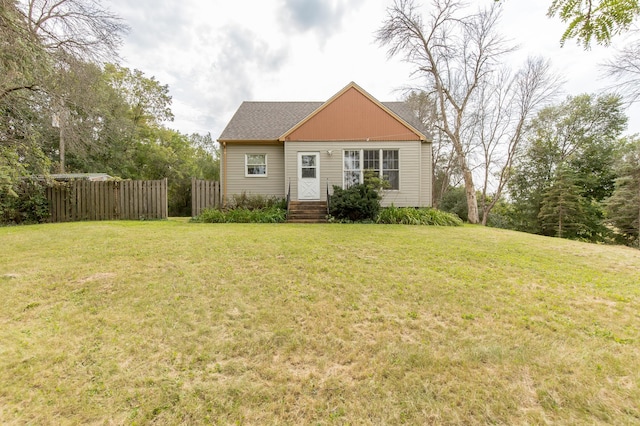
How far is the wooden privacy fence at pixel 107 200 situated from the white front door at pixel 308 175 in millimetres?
6237

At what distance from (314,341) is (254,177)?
11446mm

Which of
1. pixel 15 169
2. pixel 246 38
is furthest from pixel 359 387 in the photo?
pixel 246 38

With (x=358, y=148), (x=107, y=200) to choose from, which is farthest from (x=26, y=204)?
(x=358, y=148)

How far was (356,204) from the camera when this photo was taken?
10.4 meters

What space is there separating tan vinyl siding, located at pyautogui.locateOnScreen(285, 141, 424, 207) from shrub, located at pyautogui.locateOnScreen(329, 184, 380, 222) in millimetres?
1869

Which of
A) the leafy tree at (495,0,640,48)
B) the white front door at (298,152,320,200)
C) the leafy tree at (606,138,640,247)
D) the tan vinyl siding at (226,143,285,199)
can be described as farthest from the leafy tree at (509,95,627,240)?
the leafy tree at (495,0,640,48)

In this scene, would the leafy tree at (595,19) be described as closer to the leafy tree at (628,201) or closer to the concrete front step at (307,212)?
the concrete front step at (307,212)

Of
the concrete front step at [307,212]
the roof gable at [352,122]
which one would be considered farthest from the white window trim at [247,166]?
the concrete front step at [307,212]

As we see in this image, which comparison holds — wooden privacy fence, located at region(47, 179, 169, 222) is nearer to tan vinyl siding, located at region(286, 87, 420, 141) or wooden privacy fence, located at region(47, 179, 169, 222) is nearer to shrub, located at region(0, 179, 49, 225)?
shrub, located at region(0, 179, 49, 225)

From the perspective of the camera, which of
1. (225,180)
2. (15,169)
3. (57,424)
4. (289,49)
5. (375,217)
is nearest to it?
(57,424)

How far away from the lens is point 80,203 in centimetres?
1109

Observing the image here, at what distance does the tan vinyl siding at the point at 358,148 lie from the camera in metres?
12.5

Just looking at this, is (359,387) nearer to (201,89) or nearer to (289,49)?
(289,49)

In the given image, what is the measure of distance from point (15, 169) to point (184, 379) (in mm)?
10291
